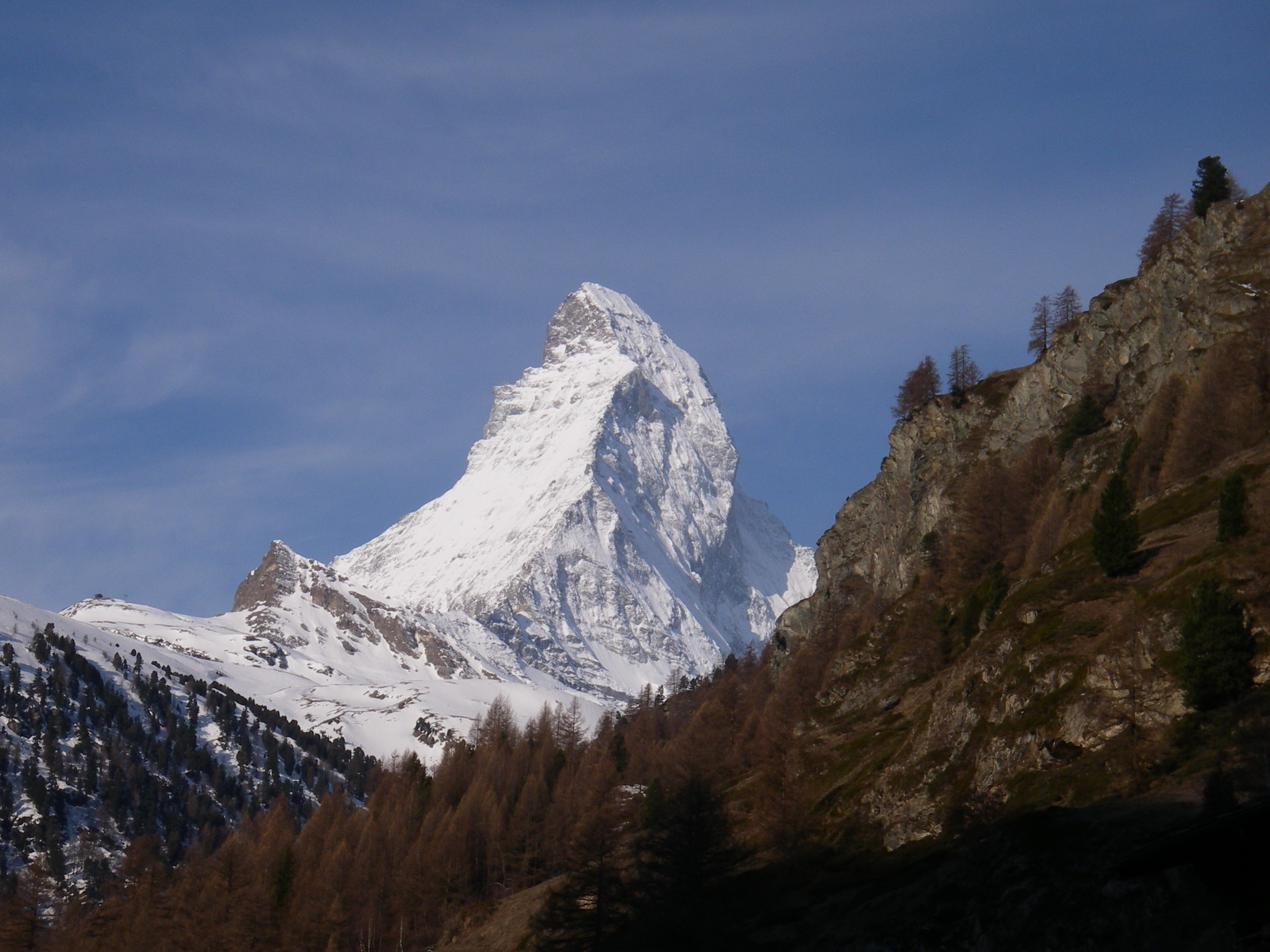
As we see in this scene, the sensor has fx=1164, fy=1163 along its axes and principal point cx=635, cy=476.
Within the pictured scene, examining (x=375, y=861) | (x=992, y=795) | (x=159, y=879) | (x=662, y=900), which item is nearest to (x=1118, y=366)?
(x=992, y=795)

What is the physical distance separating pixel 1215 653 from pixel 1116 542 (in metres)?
16.2

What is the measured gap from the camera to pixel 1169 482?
261 feet

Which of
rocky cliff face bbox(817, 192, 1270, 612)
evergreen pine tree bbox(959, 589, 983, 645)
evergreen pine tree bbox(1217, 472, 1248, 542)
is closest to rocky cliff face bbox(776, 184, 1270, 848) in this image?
rocky cliff face bbox(817, 192, 1270, 612)

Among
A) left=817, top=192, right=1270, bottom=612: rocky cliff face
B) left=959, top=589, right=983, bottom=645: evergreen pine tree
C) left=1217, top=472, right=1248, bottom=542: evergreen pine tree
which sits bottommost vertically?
left=1217, top=472, right=1248, bottom=542: evergreen pine tree

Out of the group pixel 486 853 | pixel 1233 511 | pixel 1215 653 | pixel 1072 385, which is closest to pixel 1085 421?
pixel 1072 385

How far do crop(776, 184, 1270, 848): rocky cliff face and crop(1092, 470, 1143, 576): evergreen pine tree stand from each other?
0.91 meters

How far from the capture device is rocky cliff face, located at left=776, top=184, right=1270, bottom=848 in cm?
5219

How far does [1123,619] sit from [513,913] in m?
53.6

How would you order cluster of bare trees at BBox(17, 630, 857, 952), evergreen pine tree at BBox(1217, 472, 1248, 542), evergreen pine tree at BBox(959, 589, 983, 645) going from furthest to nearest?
evergreen pine tree at BBox(959, 589, 983, 645)
cluster of bare trees at BBox(17, 630, 857, 952)
evergreen pine tree at BBox(1217, 472, 1248, 542)

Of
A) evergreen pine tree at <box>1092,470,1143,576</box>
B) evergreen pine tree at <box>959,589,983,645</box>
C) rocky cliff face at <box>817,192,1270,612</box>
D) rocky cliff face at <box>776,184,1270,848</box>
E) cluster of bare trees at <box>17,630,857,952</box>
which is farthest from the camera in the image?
rocky cliff face at <box>817,192,1270,612</box>

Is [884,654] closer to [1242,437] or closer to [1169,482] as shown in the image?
[1169,482]

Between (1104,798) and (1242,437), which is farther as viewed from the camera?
(1242,437)

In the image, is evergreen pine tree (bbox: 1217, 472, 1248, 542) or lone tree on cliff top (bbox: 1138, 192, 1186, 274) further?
lone tree on cliff top (bbox: 1138, 192, 1186, 274)

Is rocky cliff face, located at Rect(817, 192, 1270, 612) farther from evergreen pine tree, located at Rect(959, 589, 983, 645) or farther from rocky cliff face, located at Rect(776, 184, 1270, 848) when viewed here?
evergreen pine tree, located at Rect(959, 589, 983, 645)
